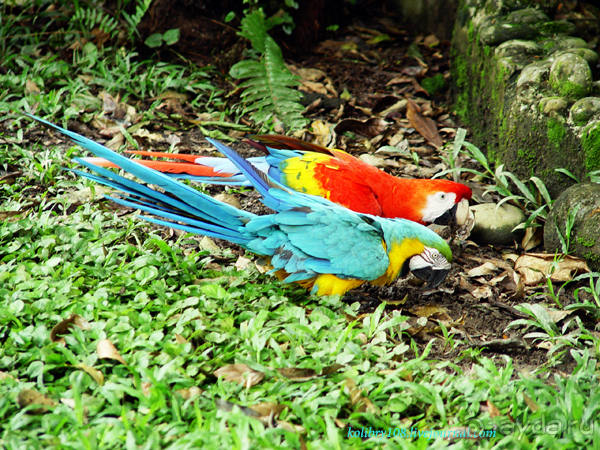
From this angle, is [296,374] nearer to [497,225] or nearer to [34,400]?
[34,400]

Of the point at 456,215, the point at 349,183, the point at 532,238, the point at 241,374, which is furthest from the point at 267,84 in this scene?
the point at 241,374

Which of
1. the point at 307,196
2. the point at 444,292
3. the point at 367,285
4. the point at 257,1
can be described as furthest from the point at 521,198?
the point at 257,1

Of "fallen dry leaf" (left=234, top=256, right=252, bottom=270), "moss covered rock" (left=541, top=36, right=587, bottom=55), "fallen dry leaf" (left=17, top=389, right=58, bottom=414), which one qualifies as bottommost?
"fallen dry leaf" (left=17, top=389, right=58, bottom=414)

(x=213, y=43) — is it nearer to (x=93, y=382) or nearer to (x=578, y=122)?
(x=578, y=122)

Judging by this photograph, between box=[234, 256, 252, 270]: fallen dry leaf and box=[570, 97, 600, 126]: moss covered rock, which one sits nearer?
box=[234, 256, 252, 270]: fallen dry leaf

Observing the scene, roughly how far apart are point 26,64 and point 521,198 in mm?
4167

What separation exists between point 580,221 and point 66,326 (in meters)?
2.63

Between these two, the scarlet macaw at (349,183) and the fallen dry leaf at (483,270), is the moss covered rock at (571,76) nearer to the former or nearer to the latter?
the scarlet macaw at (349,183)

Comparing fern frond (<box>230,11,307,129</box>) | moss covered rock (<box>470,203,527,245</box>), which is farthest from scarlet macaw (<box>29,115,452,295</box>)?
fern frond (<box>230,11,307,129</box>)

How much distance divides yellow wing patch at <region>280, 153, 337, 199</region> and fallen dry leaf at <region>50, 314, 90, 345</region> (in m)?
1.37

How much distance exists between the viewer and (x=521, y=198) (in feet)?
10.3

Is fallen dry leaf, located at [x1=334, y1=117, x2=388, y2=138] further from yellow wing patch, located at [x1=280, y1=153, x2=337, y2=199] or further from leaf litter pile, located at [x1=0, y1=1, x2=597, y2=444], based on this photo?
yellow wing patch, located at [x1=280, y1=153, x2=337, y2=199]

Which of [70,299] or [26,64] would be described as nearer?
[70,299]

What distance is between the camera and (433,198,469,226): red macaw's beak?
2904mm
